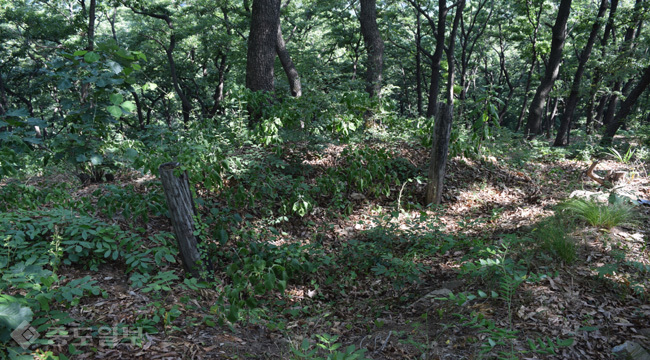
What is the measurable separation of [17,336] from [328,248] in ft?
10.6

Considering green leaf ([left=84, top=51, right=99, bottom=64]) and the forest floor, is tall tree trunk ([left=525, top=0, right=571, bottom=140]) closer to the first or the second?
the forest floor

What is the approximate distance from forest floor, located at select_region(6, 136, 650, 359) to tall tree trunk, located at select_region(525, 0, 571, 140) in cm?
539

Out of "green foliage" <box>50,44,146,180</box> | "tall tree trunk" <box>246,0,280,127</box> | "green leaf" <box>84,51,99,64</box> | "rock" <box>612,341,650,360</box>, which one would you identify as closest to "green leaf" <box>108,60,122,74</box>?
"green foliage" <box>50,44,146,180</box>

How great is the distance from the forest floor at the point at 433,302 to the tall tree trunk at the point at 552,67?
5.39 metres

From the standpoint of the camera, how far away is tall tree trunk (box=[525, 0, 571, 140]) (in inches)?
356

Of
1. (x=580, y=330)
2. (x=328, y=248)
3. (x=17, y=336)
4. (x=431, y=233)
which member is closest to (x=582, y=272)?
(x=580, y=330)

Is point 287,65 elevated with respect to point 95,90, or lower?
elevated

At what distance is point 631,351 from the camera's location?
7.52ft

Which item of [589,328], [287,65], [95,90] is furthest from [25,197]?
[287,65]

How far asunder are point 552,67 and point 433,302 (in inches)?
364
